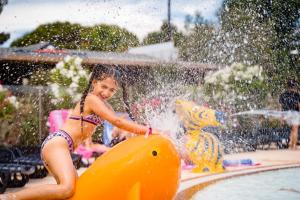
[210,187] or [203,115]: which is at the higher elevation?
[203,115]

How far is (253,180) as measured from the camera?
21.3 ft

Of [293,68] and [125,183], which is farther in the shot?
[293,68]

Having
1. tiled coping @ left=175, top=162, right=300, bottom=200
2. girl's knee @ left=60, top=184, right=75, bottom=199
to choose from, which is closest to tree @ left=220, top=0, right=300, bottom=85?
tiled coping @ left=175, top=162, right=300, bottom=200

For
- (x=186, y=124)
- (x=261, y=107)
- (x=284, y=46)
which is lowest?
(x=261, y=107)

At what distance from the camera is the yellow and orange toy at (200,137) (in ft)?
22.4

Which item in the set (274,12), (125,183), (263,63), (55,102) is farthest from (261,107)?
(125,183)

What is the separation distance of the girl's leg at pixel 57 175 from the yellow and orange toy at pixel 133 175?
0.09 metres

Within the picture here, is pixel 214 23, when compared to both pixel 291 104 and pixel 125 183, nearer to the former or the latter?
pixel 291 104

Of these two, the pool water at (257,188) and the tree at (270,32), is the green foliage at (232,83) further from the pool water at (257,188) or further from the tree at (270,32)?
the pool water at (257,188)

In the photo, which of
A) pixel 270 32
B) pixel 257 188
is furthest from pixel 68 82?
pixel 257 188

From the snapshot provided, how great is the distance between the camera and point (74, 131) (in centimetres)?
329

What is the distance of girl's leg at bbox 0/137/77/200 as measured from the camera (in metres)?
2.98

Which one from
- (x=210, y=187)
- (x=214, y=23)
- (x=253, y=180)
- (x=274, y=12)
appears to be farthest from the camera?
(x=274, y=12)

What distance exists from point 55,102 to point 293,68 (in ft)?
27.4
